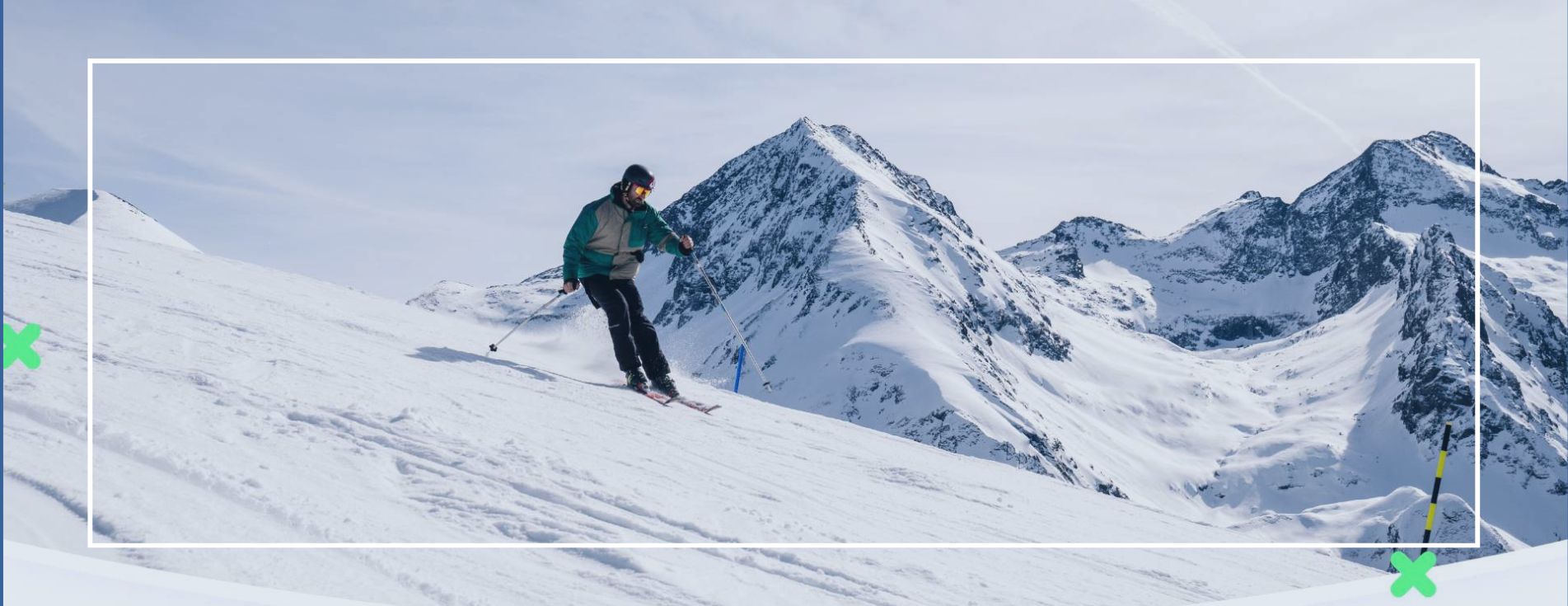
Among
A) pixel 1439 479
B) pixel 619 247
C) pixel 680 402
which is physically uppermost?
pixel 619 247

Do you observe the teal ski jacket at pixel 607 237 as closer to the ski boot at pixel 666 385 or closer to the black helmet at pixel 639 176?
the black helmet at pixel 639 176

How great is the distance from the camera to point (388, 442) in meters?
6.57

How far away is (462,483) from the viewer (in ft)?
19.9

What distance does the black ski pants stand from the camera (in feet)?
34.9

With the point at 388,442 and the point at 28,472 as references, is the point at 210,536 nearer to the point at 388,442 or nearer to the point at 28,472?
the point at 28,472

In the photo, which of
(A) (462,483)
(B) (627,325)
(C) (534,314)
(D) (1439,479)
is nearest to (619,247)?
(B) (627,325)

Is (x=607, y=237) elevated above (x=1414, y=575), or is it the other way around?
(x=607, y=237)

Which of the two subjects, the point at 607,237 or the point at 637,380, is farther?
the point at 637,380

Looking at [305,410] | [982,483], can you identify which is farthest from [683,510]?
[982,483]

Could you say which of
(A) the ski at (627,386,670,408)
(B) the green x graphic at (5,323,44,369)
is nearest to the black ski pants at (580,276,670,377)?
(A) the ski at (627,386,670,408)

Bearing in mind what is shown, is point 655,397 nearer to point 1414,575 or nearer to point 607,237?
point 607,237

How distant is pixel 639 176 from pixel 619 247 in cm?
77

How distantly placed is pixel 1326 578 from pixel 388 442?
7.64 metres

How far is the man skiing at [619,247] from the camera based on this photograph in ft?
34.6
